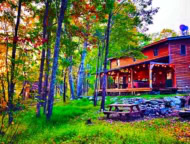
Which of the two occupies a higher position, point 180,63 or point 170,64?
point 180,63

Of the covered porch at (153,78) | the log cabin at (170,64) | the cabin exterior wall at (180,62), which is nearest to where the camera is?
the log cabin at (170,64)

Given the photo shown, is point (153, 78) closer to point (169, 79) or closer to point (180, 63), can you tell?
point (169, 79)

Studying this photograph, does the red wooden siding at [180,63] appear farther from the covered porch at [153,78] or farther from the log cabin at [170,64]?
the covered porch at [153,78]

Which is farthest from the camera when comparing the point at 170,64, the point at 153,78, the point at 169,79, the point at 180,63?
the point at 153,78

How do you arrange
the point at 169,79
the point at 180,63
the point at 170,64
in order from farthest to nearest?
the point at 169,79
the point at 180,63
the point at 170,64

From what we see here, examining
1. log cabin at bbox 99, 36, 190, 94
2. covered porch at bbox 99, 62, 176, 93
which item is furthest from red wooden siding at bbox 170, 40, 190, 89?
covered porch at bbox 99, 62, 176, 93

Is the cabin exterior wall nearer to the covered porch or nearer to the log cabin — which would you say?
the log cabin

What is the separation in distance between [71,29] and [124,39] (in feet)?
21.5

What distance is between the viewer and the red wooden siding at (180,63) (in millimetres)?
18781

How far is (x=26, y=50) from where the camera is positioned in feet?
19.4

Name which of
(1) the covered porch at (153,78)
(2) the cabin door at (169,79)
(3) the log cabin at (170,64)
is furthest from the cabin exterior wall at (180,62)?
(2) the cabin door at (169,79)

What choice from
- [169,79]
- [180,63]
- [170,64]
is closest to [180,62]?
[180,63]

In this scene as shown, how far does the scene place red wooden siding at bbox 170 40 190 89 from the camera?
1878 centimetres

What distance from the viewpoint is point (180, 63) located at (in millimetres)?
19109
